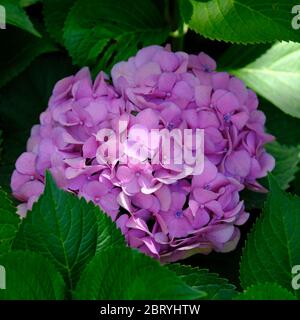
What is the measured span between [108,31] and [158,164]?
0.43 meters

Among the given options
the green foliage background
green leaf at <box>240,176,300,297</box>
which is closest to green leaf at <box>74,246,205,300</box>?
the green foliage background

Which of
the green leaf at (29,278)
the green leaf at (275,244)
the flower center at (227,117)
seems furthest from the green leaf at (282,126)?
the green leaf at (29,278)

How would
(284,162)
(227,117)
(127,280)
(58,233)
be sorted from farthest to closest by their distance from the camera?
1. (284,162)
2. (227,117)
3. (58,233)
4. (127,280)

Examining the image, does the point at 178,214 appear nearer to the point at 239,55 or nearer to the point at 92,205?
the point at 92,205

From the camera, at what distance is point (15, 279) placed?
1006 millimetres

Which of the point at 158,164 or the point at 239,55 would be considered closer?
the point at 158,164

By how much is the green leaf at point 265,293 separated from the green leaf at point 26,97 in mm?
791

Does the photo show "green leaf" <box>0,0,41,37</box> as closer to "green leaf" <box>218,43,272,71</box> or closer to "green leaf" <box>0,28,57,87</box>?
"green leaf" <box>0,28,57,87</box>

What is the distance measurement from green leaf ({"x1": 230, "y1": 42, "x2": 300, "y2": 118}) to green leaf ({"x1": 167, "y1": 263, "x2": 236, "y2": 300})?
58 centimetres

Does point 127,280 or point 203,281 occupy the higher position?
point 127,280

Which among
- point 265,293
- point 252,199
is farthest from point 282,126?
point 265,293

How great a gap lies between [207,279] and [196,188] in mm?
198

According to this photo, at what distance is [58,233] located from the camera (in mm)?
1096
